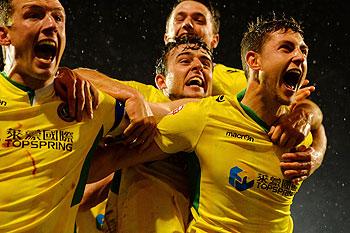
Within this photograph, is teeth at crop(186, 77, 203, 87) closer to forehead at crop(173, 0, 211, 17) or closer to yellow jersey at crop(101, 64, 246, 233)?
yellow jersey at crop(101, 64, 246, 233)

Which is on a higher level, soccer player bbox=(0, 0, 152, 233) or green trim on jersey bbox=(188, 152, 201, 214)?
soccer player bbox=(0, 0, 152, 233)

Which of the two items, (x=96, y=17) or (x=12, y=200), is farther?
(x=96, y=17)

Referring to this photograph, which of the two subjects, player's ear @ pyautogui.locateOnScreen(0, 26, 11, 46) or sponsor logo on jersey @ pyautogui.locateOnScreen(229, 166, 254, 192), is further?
sponsor logo on jersey @ pyautogui.locateOnScreen(229, 166, 254, 192)

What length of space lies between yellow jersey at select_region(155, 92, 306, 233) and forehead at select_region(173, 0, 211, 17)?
116 cm

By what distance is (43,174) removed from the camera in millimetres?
1844

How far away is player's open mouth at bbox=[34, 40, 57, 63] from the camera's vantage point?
6.30 feet

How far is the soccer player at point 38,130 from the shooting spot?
71.4 inches

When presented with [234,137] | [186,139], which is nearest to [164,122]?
[186,139]

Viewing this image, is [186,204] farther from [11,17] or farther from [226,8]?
[226,8]

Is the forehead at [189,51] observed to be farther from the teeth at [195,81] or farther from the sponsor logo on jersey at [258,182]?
the sponsor logo on jersey at [258,182]

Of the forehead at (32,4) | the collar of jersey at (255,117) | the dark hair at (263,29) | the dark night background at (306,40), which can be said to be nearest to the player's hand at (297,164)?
the collar of jersey at (255,117)

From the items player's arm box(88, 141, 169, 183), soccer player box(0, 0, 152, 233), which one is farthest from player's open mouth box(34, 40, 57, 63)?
player's arm box(88, 141, 169, 183)

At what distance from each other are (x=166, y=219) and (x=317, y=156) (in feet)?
1.98

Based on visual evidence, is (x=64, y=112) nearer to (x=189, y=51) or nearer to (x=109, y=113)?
(x=109, y=113)
